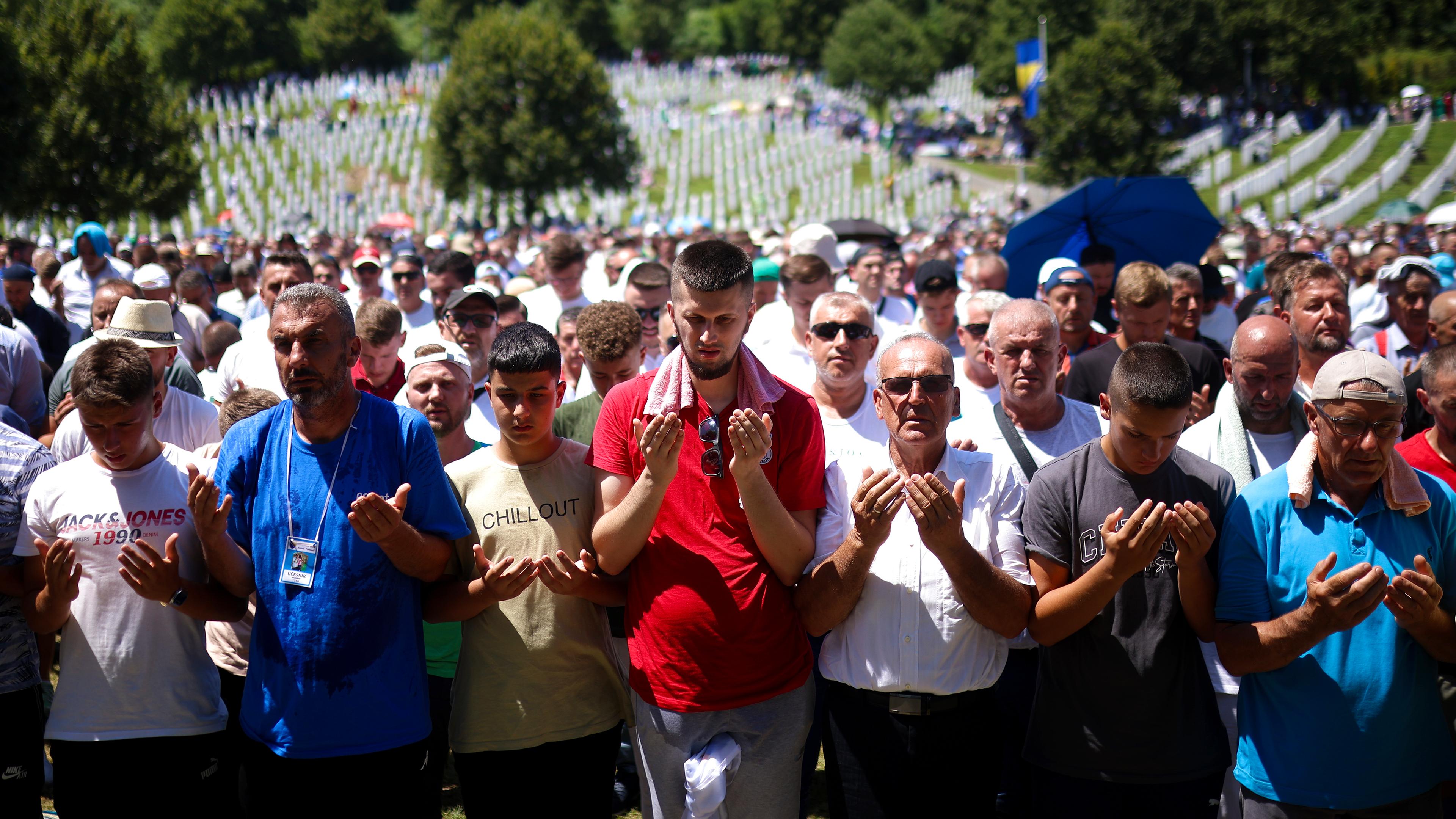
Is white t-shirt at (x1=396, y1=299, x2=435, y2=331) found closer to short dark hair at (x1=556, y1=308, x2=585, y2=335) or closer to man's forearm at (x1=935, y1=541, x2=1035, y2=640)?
short dark hair at (x1=556, y1=308, x2=585, y2=335)

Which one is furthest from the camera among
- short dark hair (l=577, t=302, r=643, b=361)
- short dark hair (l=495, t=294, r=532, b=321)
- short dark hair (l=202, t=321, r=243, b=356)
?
short dark hair (l=202, t=321, r=243, b=356)

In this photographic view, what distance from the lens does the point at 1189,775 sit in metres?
3.55

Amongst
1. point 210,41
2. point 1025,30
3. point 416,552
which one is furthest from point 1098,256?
point 210,41

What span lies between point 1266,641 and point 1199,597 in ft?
0.75

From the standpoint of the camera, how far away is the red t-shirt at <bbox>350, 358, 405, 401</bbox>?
5738 millimetres

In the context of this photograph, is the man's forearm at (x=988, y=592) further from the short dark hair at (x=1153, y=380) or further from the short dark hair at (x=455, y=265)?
the short dark hair at (x=455, y=265)

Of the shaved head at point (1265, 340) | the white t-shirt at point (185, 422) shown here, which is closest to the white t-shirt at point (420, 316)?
the white t-shirt at point (185, 422)

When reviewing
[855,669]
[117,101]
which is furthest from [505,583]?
[117,101]

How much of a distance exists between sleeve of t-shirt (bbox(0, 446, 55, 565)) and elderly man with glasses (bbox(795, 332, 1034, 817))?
8.68 ft

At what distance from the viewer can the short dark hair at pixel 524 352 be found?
12.6ft

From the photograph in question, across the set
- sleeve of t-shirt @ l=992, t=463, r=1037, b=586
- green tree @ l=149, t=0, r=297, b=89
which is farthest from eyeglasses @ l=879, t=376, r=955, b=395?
green tree @ l=149, t=0, r=297, b=89

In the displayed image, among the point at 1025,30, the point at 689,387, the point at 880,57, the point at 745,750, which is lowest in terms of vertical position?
the point at 880,57

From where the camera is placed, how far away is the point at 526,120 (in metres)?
48.8

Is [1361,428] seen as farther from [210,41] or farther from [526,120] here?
[210,41]
